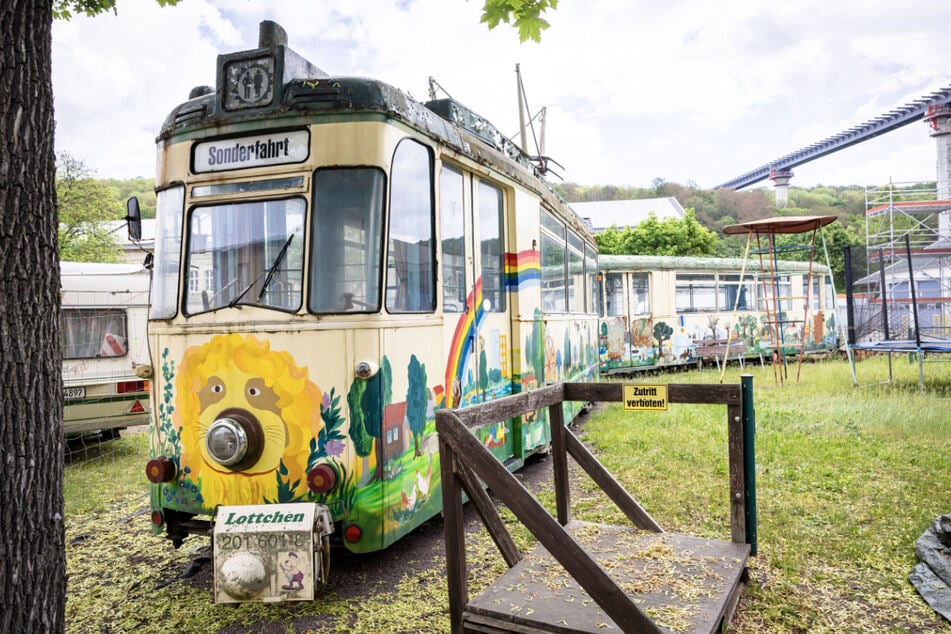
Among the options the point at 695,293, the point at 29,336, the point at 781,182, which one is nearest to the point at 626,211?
the point at 781,182

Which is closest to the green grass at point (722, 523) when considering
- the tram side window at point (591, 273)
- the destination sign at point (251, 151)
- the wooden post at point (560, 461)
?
the wooden post at point (560, 461)

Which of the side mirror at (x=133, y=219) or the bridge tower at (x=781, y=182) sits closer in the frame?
the side mirror at (x=133, y=219)

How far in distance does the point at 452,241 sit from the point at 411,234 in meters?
0.59

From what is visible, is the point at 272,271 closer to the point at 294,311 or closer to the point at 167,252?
the point at 294,311

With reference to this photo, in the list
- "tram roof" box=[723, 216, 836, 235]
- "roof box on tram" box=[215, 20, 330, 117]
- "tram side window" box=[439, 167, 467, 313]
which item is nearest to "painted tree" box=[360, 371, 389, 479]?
"tram side window" box=[439, 167, 467, 313]

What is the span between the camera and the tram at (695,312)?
15.9 metres

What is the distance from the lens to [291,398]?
13.1 ft

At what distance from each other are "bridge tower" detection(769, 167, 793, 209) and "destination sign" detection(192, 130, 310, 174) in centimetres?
8018

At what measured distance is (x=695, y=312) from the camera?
1734 cm

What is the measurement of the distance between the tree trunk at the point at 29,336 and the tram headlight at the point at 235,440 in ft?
4.85

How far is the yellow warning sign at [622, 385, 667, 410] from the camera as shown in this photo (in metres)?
3.97

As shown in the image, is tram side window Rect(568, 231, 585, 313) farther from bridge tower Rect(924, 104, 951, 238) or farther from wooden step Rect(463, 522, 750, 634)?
bridge tower Rect(924, 104, 951, 238)

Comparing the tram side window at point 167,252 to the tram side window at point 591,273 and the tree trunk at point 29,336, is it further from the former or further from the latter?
the tram side window at point 591,273

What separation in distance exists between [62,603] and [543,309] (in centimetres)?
508
